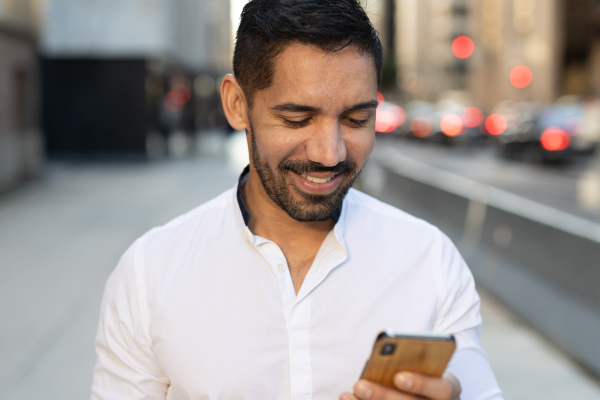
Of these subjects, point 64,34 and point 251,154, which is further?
point 64,34

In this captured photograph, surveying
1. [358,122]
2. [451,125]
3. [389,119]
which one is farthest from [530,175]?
[389,119]

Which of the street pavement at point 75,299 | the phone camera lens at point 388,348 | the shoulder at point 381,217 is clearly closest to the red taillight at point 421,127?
the street pavement at point 75,299

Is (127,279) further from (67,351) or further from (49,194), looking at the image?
(49,194)

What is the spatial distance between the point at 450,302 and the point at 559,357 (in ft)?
12.0

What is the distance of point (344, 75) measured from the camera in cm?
177

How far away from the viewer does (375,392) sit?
4.69ft

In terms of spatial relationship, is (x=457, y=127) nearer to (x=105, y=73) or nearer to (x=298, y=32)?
(x=105, y=73)

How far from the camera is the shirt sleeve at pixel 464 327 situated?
6.07 ft

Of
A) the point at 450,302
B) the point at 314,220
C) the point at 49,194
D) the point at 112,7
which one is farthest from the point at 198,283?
the point at 112,7

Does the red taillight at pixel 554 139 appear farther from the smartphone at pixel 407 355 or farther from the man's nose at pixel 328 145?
the smartphone at pixel 407 355

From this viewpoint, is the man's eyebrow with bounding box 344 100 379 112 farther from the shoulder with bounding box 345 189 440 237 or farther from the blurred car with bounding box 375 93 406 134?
the blurred car with bounding box 375 93 406 134

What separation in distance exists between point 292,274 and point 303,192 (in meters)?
0.26

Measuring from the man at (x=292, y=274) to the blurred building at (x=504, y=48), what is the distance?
1458 inches

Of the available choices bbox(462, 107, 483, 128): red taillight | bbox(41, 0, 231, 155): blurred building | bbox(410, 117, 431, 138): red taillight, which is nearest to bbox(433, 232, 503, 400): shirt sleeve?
bbox(41, 0, 231, 155): blurred building
